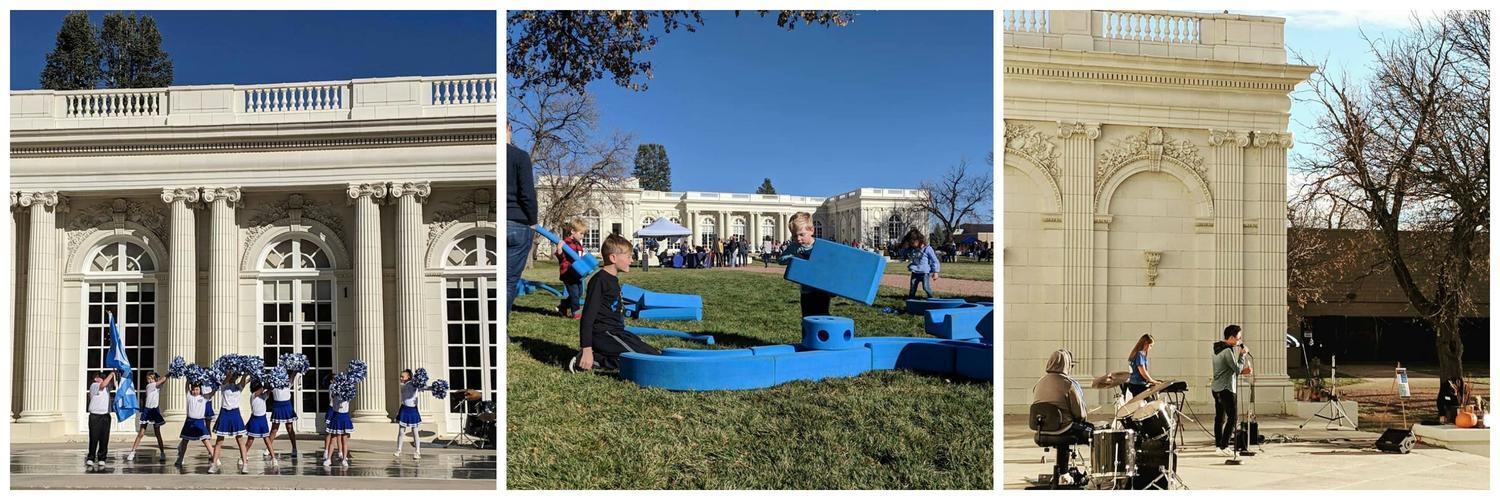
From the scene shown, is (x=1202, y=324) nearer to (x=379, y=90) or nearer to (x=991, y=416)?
(x=991, y=416)

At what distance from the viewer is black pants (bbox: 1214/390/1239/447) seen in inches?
299

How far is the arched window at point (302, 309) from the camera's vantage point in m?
8.05

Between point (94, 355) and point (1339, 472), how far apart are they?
348 inches

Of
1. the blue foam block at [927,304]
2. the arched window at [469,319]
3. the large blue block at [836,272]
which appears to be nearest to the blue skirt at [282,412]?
the arched window at [469,319]

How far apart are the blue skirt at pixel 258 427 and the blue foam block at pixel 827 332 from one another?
3.76 meters

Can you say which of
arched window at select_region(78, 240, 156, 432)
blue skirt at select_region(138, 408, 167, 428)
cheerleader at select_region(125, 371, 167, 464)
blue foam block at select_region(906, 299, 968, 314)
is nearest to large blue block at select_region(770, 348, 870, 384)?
blue foam block at select_region(906, 299, 968, 314)

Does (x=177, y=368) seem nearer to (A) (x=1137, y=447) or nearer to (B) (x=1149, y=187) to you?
(A) (x=1137, y=447)

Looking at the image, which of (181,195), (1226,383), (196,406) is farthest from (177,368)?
(1226,383)

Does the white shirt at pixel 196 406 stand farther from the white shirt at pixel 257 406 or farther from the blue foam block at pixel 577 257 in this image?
the blue foam block at pixel 577 257

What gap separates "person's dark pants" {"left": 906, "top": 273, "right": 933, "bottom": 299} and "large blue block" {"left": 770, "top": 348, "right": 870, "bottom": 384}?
0.49 metres

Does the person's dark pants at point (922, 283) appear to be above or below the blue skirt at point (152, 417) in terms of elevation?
above

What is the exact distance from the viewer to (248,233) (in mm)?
8461

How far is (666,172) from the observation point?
659 cm
